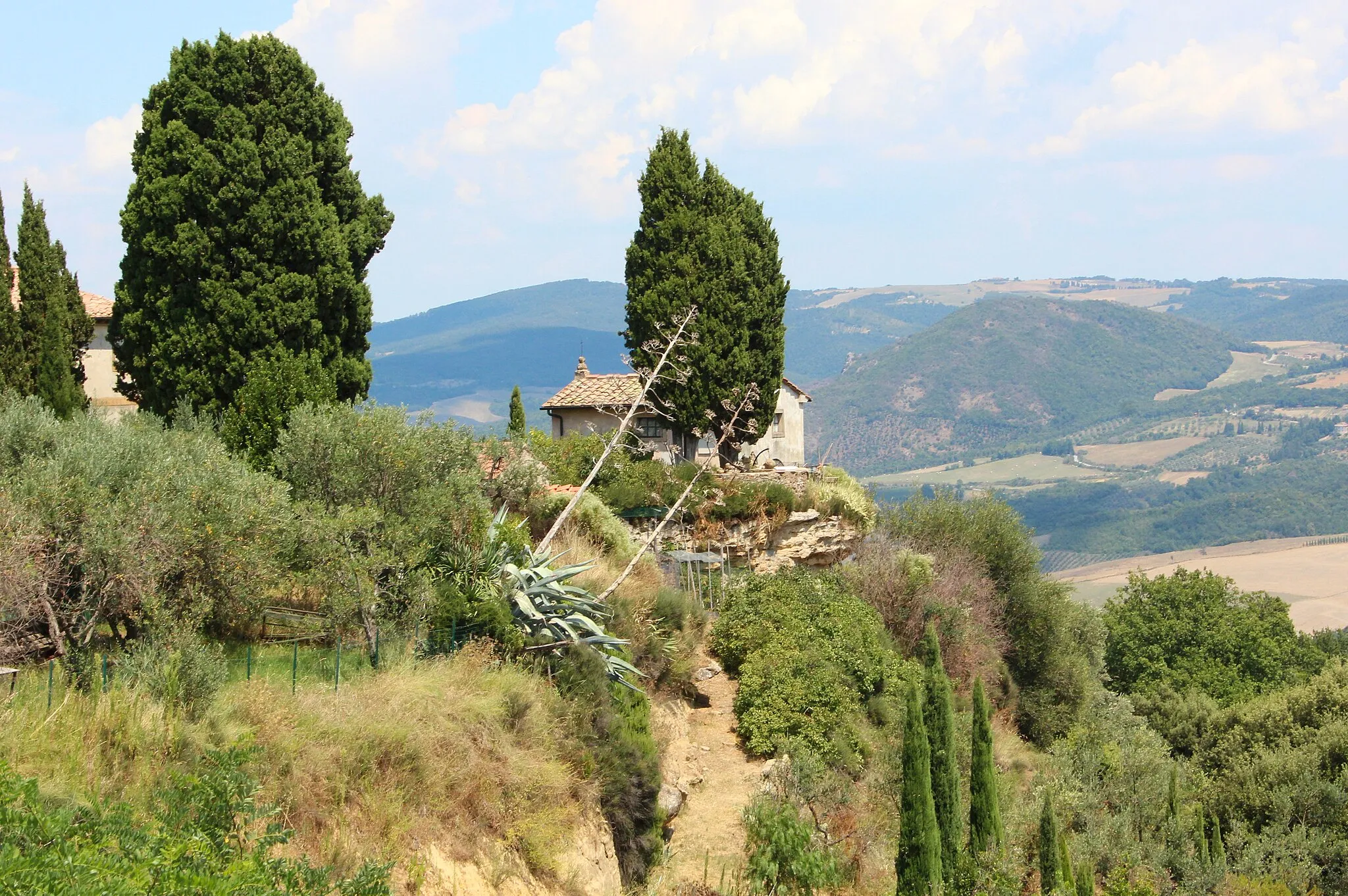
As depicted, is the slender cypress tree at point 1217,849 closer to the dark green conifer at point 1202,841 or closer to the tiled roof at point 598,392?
the dark green conifer at point 1202,841

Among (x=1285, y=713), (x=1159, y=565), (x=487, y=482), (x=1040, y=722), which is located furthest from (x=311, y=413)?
(x=1159, y=565)

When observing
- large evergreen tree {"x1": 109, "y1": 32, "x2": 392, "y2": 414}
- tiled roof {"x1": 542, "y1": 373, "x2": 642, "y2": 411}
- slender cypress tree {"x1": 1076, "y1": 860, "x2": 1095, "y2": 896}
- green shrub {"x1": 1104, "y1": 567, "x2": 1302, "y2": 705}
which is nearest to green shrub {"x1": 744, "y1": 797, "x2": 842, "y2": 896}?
slender cypress tree {"x1": 1076, "y1": 860, "x2": 1095, "y2": 896}

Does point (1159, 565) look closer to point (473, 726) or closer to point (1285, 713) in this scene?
point (1285, 713)

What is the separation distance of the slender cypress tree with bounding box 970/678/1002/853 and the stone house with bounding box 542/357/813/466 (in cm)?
1164

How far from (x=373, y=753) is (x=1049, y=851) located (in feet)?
54.3

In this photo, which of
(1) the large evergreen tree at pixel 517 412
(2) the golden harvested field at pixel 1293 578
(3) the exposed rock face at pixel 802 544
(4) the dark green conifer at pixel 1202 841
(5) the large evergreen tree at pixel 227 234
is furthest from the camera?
(2) the golden harvested field at pixel 1293 578

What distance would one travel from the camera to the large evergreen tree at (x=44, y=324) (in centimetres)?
2575

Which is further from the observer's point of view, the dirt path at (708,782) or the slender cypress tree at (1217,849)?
the slender cypress tree at (1217,849)

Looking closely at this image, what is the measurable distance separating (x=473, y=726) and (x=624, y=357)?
36.0 ft

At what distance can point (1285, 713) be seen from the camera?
130ft

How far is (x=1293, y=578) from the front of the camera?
17350cm

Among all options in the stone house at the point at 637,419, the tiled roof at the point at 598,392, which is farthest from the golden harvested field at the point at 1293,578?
the tiled roof at the point at 598,392

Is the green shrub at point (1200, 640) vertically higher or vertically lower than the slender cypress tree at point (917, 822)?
lower

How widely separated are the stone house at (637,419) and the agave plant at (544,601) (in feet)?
44.6
